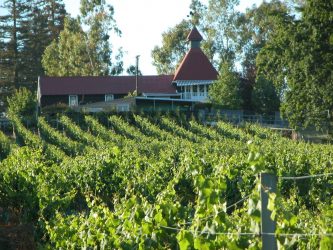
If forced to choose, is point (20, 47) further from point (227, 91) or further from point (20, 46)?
point (227, 91)

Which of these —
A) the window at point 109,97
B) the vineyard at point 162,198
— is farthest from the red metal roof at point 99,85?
the vineyard at point 162,198

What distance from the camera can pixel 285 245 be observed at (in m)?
5.05

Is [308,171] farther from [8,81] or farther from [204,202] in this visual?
[8,81]

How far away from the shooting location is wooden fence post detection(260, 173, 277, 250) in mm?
4836

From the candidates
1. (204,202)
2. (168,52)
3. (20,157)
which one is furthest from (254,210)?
(168,52)

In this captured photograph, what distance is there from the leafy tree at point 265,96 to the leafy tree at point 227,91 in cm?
139

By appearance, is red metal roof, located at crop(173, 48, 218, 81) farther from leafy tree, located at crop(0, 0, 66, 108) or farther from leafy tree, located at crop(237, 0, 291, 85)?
leafy tree, located at crop(0, 0, 66, 108)

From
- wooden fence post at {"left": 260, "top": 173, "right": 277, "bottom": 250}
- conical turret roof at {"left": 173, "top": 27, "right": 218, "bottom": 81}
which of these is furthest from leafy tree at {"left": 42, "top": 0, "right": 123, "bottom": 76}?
wooden fence post at {"left": 260, "top": 173, "right": 277, "bottom": 250}

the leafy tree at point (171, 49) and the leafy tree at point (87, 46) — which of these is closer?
the leafy tree at point (87, 46)

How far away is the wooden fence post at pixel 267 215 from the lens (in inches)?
190

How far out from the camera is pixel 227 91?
51.1 metres

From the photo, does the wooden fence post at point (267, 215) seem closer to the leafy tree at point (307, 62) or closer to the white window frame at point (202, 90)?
the leafy tree at point (307, 62)

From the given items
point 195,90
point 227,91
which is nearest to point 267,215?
point 227,91

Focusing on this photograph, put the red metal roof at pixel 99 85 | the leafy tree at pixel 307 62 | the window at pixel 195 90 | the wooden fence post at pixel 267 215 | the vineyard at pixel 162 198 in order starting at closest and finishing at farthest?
the wooden fence post at pixel 267 215 < the vineyard at pixel 162 198 < the leafy tree at pixel 307 62 < the red metal roof at pixel 99 85 < the window at pixel 195 90
